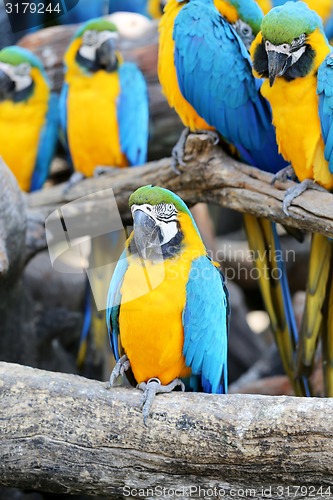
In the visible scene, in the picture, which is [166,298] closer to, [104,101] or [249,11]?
[249,11]

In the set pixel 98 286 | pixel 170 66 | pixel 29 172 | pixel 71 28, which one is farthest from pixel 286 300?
pixel 71 28

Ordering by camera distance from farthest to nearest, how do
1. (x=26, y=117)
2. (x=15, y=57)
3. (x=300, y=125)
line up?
(x=26, y=117) → (x=15, y=57) → (x=300, y=125)

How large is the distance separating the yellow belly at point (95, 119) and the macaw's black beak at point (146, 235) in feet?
5.32

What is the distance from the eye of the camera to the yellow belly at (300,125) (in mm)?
2426

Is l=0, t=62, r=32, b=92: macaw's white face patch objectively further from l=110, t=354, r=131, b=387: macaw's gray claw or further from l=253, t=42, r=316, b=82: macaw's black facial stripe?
l=110, t=354, r=131, b=387: macaw's gray claw

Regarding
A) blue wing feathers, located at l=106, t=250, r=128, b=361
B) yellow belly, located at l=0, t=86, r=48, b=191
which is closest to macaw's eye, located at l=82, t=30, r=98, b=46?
yellow belly, located at l=0, t=86, r=48, b=191

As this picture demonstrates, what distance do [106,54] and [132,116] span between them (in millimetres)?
324

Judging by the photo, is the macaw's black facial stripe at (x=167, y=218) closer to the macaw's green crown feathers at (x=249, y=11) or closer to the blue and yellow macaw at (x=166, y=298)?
the blue and yellow macaw at (x=166, y=298)

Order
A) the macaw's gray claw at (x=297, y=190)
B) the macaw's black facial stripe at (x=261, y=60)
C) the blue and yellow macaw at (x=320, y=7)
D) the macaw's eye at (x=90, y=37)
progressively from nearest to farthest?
the macaw's black facial stripe at (x=261, y=60), the macaw's gray claw at (x=297, y=190), the blue and yellow macaw at (x=320, y=7), the macaw's eye at (x=90, y=37)

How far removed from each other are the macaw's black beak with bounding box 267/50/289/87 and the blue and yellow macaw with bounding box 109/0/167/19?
2595mm

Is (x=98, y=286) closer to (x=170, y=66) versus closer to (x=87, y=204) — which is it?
(x=87, y=204)

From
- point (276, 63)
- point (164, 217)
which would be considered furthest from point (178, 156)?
point (164, 217)

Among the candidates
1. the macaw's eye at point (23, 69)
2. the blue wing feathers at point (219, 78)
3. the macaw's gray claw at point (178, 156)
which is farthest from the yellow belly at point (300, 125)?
the macaw's eye at point (23, 69)

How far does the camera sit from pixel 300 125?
247cm
